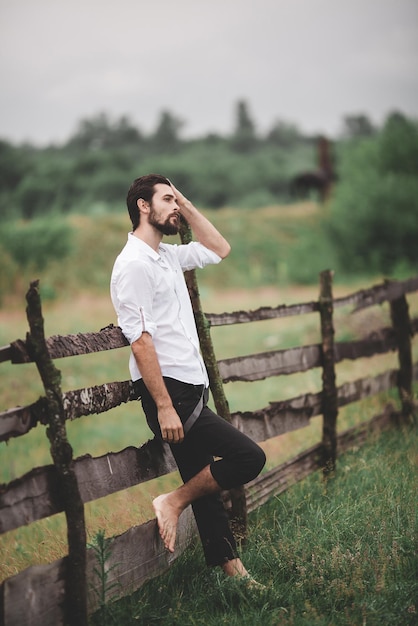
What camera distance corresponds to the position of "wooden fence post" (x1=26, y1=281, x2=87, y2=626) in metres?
2.80

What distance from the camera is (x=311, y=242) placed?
29.4m

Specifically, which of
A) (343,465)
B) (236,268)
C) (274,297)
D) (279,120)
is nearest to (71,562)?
(343,465)

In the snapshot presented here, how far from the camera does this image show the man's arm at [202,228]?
3729 mm

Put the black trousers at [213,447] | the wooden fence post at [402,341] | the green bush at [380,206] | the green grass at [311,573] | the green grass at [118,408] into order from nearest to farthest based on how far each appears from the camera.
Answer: the green grass at [311,573] → the black trousers at [213,447] → the green grass at [118,408] → the wooden fence post at [402,341] → the green bush at [380,206]

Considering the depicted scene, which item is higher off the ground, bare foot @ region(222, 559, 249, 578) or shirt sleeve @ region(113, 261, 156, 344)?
shirt sleeve @ region(113, 261, 156, 344)

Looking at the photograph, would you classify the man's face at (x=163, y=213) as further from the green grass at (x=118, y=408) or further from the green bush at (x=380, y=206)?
the green bush at (x=380, y=206)

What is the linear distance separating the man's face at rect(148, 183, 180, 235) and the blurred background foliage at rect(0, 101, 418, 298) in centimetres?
1721

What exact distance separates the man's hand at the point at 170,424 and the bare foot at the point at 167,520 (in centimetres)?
46

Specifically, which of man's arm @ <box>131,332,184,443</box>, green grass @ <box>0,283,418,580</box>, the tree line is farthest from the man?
the tree line

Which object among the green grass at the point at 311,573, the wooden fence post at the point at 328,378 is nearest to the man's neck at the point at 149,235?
the green grass at the point at 311,573

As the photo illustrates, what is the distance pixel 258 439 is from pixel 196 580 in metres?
1.14

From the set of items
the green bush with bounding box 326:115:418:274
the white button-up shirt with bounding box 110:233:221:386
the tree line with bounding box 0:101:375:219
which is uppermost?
the tree line with bounding box 0:101:375:219

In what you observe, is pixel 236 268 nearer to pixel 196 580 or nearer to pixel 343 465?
pixel 343 465

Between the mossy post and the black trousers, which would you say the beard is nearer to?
the mossy post
